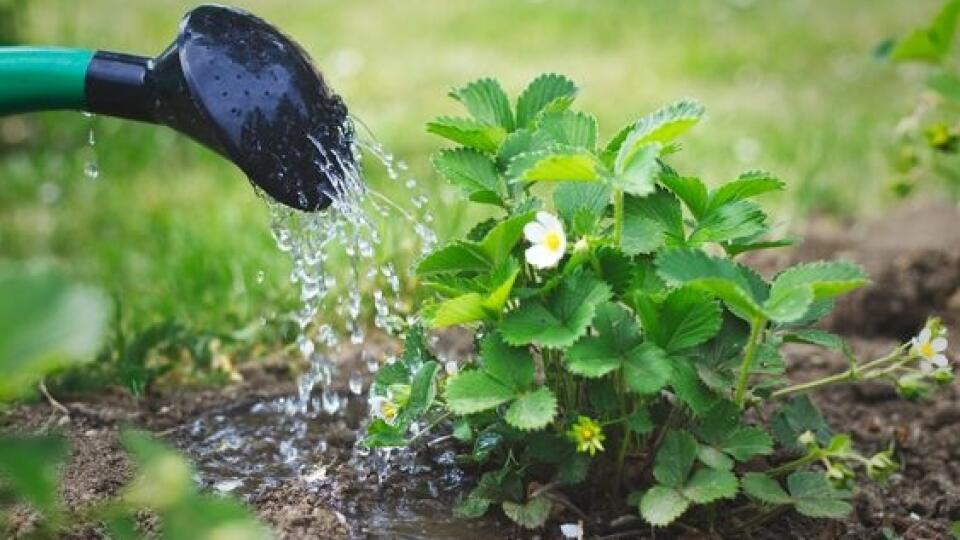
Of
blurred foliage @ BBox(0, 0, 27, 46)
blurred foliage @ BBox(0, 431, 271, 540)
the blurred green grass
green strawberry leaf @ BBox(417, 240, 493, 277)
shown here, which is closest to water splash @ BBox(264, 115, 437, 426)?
the blurred green grass

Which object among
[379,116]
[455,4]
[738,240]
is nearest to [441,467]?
[738,240]

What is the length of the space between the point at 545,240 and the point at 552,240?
0.01 metres

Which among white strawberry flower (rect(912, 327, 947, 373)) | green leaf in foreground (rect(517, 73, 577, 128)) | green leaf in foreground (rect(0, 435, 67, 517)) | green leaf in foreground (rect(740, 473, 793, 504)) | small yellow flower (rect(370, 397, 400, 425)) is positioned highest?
green leaf in foreground (rect(517, 73, 577, 128))

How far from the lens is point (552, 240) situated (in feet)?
5.65

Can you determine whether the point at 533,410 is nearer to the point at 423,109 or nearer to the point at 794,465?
the point at 794,465

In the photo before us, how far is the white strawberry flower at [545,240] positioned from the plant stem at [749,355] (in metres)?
0.26

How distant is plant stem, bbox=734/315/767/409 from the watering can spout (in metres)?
0.65

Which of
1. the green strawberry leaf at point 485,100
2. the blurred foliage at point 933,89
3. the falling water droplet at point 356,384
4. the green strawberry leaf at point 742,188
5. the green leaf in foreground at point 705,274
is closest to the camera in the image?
the green leaf in foreground at point 705,274

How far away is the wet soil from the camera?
1874 mm

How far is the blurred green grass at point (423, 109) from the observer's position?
3.41 m

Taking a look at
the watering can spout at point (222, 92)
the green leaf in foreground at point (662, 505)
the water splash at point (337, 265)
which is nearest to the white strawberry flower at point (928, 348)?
the green leaf in foreground at point (662, 505)

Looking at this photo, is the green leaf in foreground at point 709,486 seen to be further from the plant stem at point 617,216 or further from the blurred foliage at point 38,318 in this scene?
the blurred foliage at point 38,318

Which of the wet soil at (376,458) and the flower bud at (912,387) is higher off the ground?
Result: the flower bud at (912,387)

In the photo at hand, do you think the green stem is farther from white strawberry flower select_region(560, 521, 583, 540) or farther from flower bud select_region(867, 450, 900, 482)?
white strawberry flower select_region(560, 521, 583, 540)
